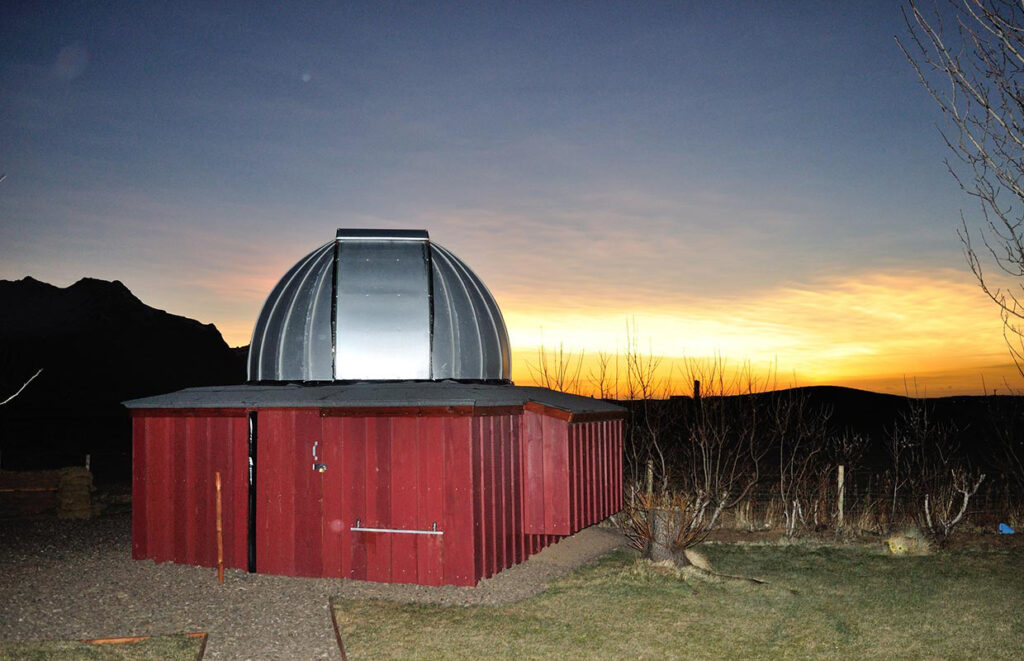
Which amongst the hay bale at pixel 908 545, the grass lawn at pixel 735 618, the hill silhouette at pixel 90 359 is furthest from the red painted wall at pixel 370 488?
the hill silhouette at pixel 90 359

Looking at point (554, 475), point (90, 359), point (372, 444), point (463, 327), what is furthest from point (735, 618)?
point (90, 359)

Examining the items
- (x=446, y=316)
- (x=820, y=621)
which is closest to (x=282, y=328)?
(x=446, y=316)

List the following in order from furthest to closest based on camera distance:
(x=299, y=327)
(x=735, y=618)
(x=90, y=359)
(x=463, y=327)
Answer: (x=90, y=359)
(x=463, y=327)
(x=299, y=327)
(x=735, y=618)

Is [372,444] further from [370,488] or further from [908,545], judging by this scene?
[908,545]

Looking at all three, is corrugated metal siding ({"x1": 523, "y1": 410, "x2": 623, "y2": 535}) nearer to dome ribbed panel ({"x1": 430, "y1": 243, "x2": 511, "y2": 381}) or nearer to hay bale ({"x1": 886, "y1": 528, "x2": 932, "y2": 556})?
dome ribbed panel ({"x1": 430, "y1": 243, "x2": 511, "y2": 381})

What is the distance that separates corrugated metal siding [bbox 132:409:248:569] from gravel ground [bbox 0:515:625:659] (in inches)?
10.4

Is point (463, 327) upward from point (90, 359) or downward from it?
downward

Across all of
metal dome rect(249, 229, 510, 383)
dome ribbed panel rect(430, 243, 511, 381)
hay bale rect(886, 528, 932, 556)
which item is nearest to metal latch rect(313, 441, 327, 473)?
metal dome rect(249, 229, 510, 383)

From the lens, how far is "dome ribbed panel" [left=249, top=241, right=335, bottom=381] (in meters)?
11.7

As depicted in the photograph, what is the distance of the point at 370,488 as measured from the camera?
33.5ft

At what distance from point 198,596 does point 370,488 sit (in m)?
2.25

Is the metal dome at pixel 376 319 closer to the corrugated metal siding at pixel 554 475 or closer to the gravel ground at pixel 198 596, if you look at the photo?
the corrugated metal siding at pixel 554 475

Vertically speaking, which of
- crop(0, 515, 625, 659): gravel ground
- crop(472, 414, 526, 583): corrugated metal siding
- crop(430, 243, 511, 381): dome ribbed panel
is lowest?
crop(0, 515, 625, 659): gravel ground

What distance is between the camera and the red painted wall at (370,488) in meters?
9.93
